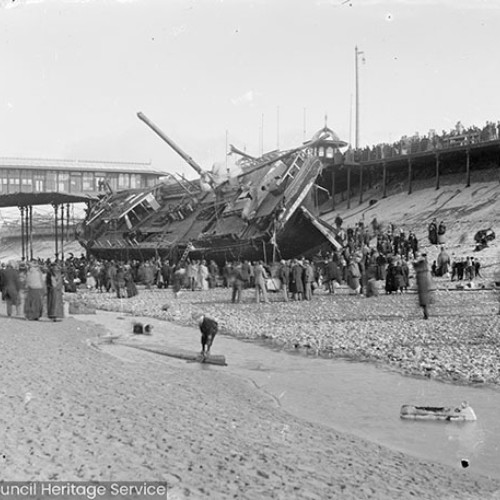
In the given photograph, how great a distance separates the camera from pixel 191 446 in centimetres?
725

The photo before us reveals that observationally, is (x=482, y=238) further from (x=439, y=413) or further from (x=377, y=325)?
(x=439, y=413)

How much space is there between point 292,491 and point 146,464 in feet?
4.06

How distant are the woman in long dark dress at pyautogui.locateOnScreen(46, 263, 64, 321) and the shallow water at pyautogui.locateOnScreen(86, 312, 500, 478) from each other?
4.50 metres

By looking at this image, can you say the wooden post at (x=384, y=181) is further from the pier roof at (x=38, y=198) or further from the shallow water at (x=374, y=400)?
the shallow water at (x=374, y=400)

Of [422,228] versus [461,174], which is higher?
[461,174]

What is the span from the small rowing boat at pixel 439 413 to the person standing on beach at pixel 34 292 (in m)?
12.2

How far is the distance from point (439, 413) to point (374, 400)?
1.36 meters

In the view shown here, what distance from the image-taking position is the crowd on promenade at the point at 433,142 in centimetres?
4725

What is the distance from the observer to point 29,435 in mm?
7141

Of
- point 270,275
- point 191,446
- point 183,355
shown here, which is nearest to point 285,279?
point 270,275

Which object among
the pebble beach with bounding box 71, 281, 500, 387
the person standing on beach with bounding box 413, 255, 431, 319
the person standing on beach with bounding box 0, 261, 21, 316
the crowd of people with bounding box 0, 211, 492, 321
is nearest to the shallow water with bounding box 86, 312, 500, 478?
the pebble beach with bounding box 71, 281, 500, 387

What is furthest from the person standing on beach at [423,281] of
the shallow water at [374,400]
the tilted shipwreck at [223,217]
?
the tilted shipwreck at [223,217]

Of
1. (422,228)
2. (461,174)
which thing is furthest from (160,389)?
(461,174)

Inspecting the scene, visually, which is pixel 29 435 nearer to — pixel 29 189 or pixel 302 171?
pixel 302 171
